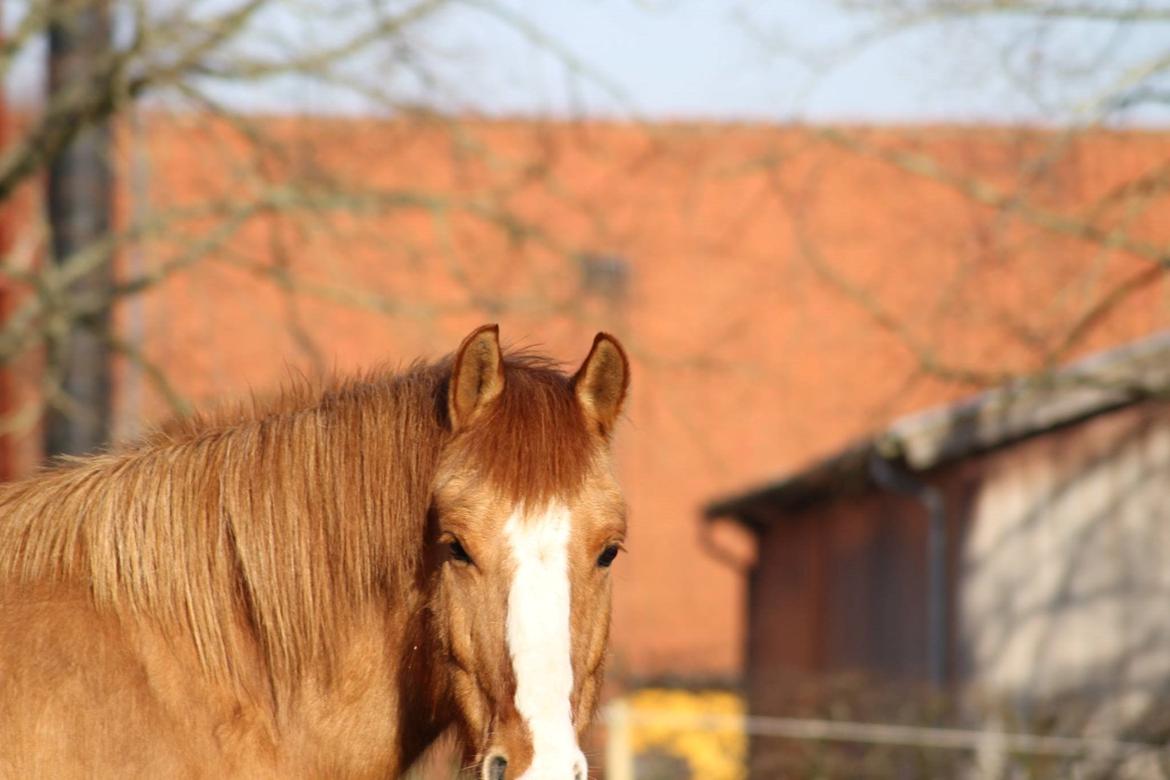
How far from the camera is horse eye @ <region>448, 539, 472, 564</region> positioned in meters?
3.79

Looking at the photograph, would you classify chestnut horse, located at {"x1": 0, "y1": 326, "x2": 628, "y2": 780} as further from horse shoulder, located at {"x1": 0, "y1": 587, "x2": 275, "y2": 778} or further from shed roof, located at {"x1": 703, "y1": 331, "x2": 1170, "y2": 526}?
shed roof, located at {"x1": 703, "y1": 331, "x2": 1170, "y2": 526}

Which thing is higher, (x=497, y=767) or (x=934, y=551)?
(x=934, y=551)

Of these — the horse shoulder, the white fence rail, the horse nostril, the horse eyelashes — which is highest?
the horse eyelashes

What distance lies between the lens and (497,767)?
3.61m

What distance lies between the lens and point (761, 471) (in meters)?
24.5

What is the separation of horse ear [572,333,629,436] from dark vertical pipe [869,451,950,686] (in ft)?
31.5

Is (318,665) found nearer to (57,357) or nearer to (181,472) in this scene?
(181,472)

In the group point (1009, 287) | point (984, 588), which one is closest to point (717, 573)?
point (984, 588)

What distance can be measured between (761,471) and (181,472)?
2079 cm

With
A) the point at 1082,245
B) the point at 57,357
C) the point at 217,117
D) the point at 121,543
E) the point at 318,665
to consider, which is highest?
the point at 217,117

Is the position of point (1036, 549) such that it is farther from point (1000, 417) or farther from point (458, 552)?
point (458, 552)

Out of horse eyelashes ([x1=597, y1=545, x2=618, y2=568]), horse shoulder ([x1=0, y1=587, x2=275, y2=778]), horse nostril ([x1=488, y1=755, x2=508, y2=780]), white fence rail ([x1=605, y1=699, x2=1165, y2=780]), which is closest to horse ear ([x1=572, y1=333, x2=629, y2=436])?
horse eyelashes ([x1=597, y1=545, x2=618, y2=568])

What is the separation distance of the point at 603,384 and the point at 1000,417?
914 cm

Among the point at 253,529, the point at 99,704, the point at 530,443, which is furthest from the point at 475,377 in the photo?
the point at 99,704
